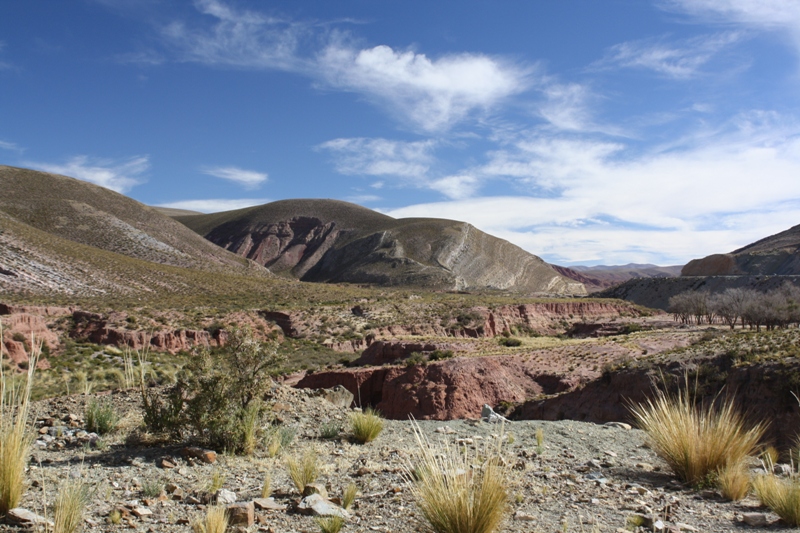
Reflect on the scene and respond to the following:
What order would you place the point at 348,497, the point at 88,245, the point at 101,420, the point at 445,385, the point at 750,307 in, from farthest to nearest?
the point at 88,245 < the point at 750,307 < the point at 445,385 < the point at 101,420 < the point at 348,497

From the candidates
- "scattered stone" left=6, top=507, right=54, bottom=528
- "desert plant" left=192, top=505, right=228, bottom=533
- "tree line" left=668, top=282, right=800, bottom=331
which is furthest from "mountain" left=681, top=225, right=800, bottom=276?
"scattered stone" left=6, top=507, right=54, bottom=528

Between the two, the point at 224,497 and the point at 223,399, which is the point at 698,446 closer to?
the point at 224,497

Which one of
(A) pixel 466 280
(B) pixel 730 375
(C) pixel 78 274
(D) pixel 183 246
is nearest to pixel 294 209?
(A) pixel 466 280

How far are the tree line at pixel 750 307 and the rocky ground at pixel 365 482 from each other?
1442 inches

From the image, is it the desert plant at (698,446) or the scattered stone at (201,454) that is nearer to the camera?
Answer: the desert plant at (698,446)

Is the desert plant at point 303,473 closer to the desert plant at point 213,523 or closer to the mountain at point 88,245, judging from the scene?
the desert plant at point 213,523

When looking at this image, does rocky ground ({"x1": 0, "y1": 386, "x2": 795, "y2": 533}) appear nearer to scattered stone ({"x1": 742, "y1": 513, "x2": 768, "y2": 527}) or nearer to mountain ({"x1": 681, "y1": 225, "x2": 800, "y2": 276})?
scattered stone ({"x1": 742, "y1": 513, "x2": 768, "y2": 527})

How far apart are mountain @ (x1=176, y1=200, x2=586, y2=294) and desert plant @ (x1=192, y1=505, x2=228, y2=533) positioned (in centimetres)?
8870

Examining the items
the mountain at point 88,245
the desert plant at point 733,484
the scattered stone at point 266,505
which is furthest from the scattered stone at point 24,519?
the mountain at point 88,245

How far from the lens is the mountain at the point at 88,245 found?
39.9 metres

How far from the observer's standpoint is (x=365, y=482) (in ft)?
23.0

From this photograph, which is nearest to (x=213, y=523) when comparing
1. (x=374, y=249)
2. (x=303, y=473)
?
(x=303, y=473)

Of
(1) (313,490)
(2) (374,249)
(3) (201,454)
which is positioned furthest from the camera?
(2) (374,249)

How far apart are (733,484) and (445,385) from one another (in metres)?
12.3
